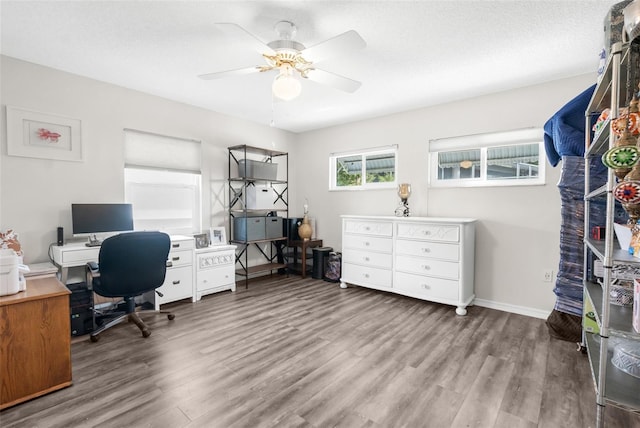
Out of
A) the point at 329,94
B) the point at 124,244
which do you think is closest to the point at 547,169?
the point at 329,94

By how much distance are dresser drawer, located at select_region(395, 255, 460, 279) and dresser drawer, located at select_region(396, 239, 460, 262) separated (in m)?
0.06

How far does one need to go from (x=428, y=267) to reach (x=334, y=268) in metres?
1.51

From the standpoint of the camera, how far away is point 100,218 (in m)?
3.15

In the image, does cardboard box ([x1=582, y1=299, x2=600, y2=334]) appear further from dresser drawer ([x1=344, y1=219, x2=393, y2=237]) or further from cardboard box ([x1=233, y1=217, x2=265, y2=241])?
cardboard box ([x1=233, y1=217, x2=265, y2=241])

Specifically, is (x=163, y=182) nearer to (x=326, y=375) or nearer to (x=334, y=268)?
(x=334, y=268)

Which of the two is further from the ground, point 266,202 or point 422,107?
point 422,107

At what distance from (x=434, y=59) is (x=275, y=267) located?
3.47 meters

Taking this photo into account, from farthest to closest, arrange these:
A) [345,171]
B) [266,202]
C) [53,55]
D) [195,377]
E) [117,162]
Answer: [345,171] → [266,202] → [117,162] → [53,55] → [195,377]

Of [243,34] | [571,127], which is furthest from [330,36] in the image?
[571,127]

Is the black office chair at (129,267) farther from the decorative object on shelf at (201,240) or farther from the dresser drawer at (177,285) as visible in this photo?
the decorative object on shelf at (201,240)

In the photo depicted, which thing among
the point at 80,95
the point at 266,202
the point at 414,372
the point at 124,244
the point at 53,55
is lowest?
the point at 414,372

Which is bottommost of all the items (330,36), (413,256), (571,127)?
(413,256)

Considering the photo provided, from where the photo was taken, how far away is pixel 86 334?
108 inches

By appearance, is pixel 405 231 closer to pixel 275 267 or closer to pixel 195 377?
pixel 275 267
